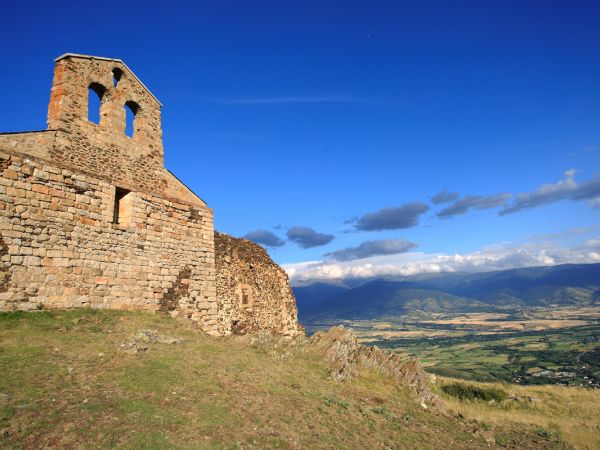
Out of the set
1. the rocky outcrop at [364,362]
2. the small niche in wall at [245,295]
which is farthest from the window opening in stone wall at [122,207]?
the rocky outcrop at [364,362]

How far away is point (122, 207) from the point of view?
15.1m

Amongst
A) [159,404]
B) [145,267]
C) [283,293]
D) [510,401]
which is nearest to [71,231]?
[145,267]

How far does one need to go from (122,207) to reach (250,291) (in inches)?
376

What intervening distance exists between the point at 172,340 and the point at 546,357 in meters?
77.5

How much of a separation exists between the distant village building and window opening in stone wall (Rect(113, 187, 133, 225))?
4cm

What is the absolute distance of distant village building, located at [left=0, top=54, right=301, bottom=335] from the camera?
11648mm

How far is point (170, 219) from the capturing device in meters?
16.5

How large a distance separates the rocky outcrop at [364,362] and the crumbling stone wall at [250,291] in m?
5.55

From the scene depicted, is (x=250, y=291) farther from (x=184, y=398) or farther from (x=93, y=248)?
(x=184, y=398)

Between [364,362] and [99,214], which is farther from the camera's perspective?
[364,362]

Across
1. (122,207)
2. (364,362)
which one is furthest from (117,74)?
(364,362)

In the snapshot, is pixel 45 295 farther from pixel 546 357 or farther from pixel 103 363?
pixel 546 357

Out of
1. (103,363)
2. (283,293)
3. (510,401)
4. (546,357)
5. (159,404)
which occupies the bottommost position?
(546,357)

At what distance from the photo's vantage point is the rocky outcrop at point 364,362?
1396 cm
